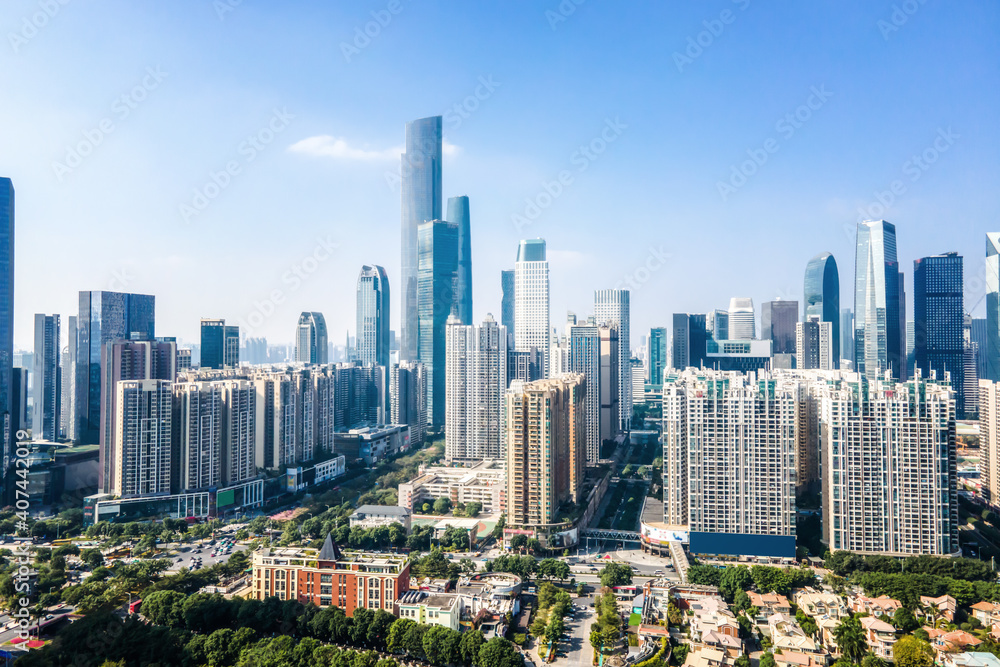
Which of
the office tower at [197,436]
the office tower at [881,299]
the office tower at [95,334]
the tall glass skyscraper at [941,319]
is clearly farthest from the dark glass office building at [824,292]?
the office tower at [95,334]

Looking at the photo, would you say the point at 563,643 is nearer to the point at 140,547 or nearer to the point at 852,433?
the point at 852,433

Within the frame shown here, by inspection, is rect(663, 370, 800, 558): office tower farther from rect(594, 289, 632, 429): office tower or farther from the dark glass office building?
the dark glass office building

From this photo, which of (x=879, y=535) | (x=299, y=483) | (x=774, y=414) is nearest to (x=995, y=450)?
(x=879, y=535)

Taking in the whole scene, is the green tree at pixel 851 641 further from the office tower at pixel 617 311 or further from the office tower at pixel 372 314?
the office tower at pixel 372 314

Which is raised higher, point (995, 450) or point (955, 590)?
point (995, 450)

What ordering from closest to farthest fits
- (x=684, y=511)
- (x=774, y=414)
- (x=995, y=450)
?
→ (x=774, y=414) → (x=684, y=511) → (x=995, y=450)

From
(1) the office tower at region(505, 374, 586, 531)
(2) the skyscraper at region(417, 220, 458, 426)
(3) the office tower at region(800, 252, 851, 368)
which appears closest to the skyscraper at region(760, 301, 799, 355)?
(3) the office tower at region(800, 252, 851, 368)

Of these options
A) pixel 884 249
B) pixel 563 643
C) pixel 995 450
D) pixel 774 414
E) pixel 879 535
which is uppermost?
pixel 884 249

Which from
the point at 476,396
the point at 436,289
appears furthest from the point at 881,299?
the point at 436,289
